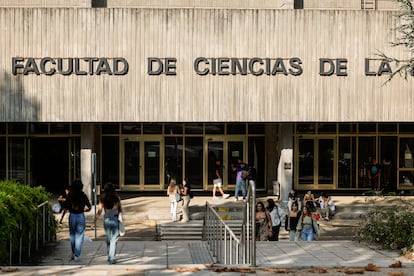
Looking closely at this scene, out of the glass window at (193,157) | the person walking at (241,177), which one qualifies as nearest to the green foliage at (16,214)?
the person walking at (241,177)

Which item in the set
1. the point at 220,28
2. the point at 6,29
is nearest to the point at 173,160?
the point at 220,28


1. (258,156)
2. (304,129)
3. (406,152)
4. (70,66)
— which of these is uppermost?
(70,66)

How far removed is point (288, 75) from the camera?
2511 cm

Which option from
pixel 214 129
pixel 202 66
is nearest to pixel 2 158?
pixel 214 129

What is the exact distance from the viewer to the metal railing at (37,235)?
12.0 meters

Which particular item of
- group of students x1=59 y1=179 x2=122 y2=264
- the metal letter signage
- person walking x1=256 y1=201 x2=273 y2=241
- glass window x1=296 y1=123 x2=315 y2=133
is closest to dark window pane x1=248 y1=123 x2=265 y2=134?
glass window x1=296 y1=123 x2=315 y2=133

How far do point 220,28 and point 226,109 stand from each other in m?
3.07

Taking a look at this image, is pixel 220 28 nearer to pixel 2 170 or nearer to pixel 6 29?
pixel 6 29

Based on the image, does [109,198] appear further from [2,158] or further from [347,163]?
[347,163]

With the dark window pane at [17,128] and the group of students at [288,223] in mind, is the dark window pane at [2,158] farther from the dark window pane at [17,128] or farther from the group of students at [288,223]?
the group of students at [288,223]

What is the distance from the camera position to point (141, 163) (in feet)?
97.5

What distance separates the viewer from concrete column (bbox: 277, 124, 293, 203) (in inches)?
1014

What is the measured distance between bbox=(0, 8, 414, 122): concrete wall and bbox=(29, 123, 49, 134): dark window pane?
4.71 meters

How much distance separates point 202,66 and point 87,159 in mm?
5664
